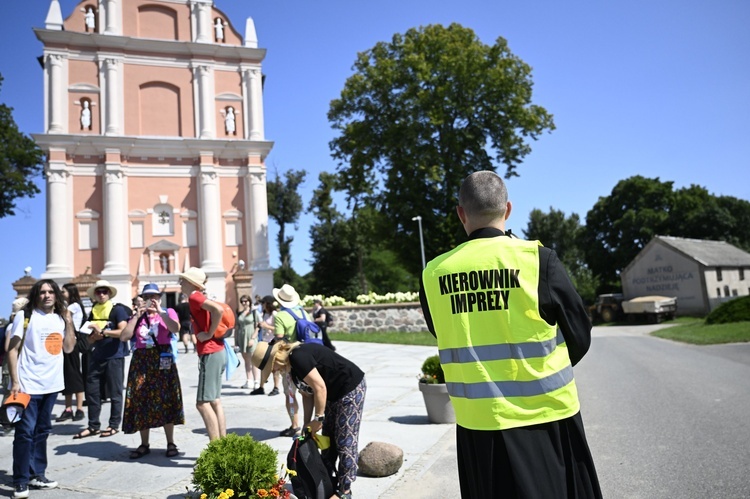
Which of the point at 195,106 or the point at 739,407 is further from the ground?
the point at 195,106

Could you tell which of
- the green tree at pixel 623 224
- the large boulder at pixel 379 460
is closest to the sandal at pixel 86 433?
the large boulder at pixel 379 460

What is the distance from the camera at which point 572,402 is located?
2.37 meters

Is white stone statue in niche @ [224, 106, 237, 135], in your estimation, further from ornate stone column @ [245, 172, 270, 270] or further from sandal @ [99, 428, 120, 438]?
sandal @ [99, 428, 120, 438]

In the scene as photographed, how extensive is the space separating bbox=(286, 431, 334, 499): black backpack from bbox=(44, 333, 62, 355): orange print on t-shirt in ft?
9.88

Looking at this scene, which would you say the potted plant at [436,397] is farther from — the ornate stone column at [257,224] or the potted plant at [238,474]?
the ornate stone column at [257,224]

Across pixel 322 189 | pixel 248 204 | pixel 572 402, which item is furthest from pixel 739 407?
pixel 322 189

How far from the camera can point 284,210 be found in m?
57.9

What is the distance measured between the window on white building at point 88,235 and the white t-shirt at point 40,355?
2971 cm

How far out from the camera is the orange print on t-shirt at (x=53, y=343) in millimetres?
5684

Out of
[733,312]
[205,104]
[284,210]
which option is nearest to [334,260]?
[284,210]

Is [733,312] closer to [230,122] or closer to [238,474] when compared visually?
[238,474]

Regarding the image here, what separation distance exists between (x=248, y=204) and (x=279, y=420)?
28673mm

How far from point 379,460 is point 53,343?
11.7 feet

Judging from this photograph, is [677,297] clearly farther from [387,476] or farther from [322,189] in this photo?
Result: [387,476]
